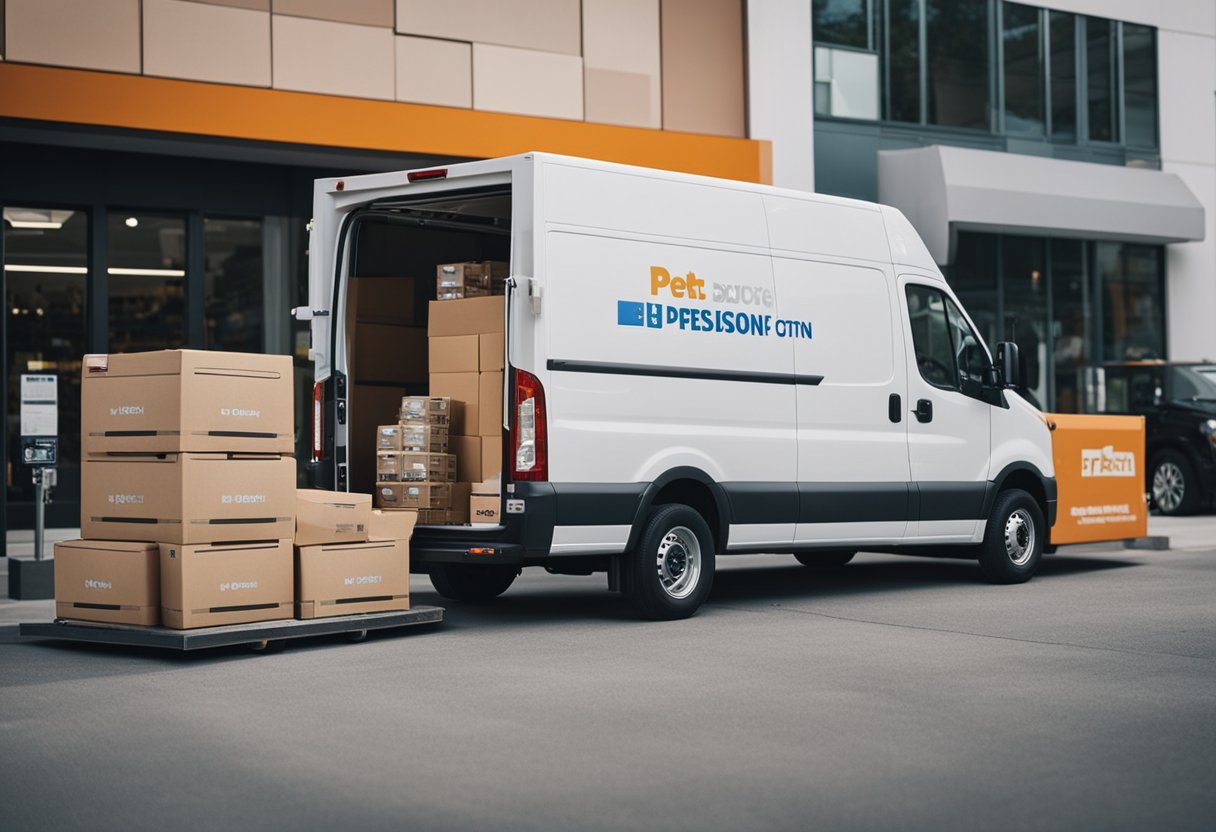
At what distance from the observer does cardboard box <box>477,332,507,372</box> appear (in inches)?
381

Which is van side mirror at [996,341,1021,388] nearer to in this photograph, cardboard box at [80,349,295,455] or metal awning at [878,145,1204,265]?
cardboard box at [80,349,295,455]

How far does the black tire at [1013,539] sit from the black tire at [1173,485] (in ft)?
25.7

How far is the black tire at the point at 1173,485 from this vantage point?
64.3 ft

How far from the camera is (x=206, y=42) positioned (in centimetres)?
1598

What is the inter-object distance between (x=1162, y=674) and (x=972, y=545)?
4419 mm

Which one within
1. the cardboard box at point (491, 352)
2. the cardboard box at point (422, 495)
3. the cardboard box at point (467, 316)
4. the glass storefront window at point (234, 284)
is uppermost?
the glass storefront window at point (234, 284)

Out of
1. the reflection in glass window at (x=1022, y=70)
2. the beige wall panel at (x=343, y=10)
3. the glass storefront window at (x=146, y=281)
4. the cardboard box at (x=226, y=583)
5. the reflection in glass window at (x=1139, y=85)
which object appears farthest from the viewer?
the reflection in glass window at (x=1139, y=85)

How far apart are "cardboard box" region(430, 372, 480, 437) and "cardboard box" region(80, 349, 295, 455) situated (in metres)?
1.12

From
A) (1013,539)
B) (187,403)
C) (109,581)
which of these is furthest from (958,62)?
(109,581)

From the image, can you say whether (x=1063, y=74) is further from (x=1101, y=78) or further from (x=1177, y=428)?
(x=1177, y=428)

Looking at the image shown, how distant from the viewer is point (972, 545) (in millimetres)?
12188

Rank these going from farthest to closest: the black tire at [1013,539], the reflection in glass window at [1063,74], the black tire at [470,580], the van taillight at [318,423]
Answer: the reflection in glass window at [1063,74] < the black tire at [1013,539] < the black tire at [470,580] < the van taillight at [318,423]

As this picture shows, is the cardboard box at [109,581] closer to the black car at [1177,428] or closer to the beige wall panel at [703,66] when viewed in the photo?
the beige wall panel at [703,66]

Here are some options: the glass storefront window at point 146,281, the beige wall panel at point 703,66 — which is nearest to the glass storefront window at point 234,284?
the glass storefront window at point 146,281
